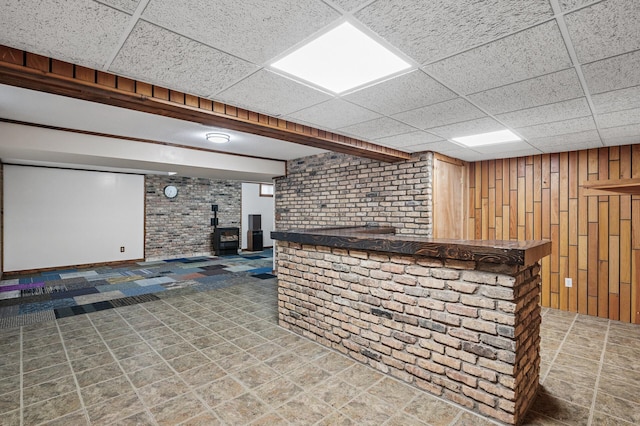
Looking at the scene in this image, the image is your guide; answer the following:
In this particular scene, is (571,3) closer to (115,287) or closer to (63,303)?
(63,303)

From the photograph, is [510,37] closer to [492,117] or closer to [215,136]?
[492,117]

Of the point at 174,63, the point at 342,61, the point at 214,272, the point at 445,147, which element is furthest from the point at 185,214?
the point at 342,61

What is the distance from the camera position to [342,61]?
2.00 metres

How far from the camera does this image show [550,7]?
4.66 ft

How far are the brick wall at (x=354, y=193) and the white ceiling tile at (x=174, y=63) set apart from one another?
10.3 feet

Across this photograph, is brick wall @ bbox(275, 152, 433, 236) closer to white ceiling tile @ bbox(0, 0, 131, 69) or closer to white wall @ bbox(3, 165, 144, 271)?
white ceiling tile @ bbox(0, 0, 131, 69)

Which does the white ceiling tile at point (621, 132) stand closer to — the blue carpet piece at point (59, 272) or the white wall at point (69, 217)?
the white wall at point (69, 217)

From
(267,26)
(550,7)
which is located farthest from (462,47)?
(267,26)

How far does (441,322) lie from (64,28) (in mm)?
2880

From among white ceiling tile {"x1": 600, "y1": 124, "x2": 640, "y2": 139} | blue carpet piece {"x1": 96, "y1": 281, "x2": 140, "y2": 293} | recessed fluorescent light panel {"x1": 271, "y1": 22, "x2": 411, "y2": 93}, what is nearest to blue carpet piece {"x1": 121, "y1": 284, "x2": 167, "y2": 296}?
blue carpet piece {"x1": 96, "y1": 281, "x2": 140, "y2": 293}

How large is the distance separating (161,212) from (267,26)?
8823mm

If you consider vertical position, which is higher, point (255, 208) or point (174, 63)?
point (174, 63)

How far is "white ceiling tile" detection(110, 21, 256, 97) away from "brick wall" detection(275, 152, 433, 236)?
10.3ft

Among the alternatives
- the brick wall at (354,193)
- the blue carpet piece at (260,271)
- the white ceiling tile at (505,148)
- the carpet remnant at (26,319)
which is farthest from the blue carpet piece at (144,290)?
the white ceiling tile at (505,148)
